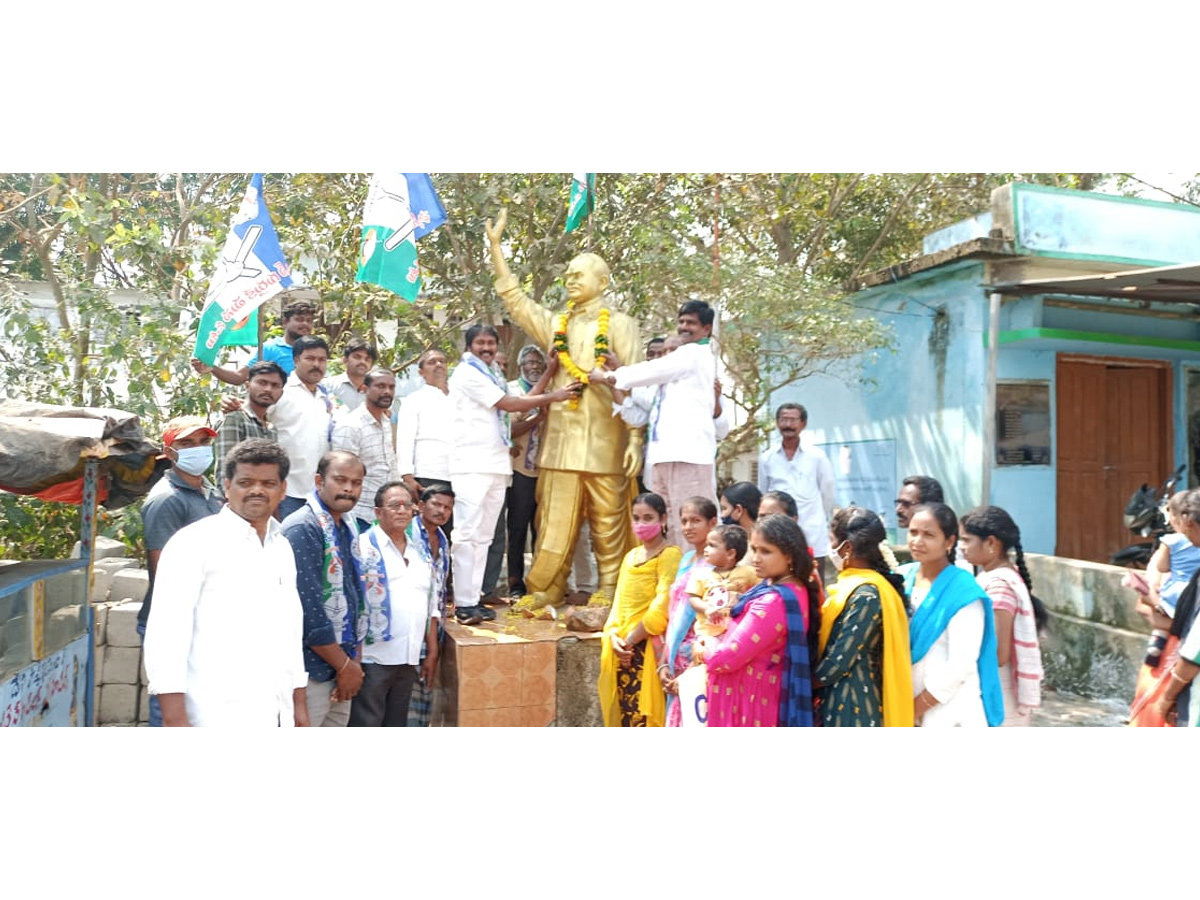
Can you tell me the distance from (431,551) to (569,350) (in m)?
1.75

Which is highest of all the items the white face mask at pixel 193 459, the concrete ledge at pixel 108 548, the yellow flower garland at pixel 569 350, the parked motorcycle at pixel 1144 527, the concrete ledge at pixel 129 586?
the yellow flower garland at pixel 569 350

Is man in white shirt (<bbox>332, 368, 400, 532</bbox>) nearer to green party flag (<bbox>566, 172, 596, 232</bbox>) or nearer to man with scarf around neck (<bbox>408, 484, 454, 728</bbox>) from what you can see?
man with scarf around neck (<bbox>408, 484, 454, 728</bbox>)

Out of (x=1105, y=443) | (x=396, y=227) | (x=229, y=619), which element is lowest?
(x=229, y=619)

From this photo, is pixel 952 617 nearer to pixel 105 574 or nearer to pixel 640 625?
pixel 640 625

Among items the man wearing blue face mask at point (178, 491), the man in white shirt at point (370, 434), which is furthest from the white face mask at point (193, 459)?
the man in white shirt at point (370, 434)

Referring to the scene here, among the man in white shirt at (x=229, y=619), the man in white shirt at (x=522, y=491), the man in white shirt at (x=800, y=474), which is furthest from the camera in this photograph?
the man in white shirt at (x=800, y=474)

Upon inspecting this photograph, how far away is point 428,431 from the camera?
619 cm

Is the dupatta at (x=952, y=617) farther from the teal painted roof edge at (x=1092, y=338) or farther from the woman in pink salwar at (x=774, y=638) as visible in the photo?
the teal painted roof edge at (x=1092, y=338)

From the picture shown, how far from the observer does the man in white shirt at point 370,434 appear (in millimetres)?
5672

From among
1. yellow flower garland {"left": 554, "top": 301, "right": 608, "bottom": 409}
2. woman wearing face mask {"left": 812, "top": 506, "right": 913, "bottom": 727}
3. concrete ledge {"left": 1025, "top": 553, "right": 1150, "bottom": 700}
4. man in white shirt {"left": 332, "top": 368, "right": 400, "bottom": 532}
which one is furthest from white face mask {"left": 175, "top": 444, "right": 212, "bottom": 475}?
concrete ledge {"left": 1025, "top": 553, "right": 1150, "bottom": 700}

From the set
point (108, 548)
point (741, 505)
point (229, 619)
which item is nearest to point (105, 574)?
point (108, 548)

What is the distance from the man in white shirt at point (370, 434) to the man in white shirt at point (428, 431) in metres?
0.32

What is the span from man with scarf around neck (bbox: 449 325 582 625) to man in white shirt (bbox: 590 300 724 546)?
0.73 metres

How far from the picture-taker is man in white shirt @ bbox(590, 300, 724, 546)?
570 cm
